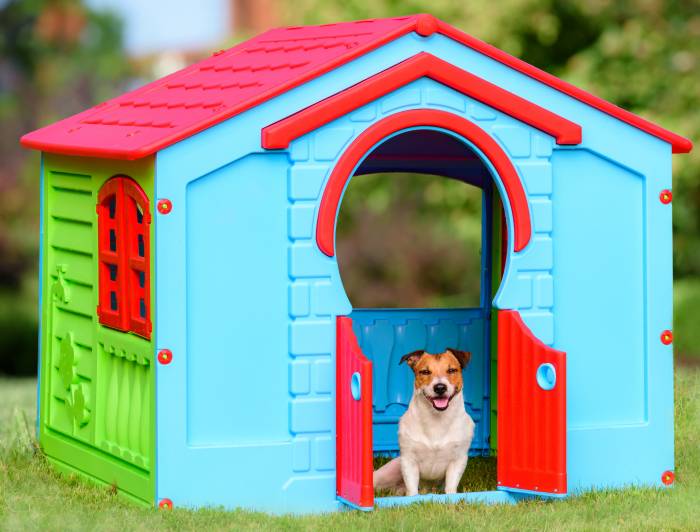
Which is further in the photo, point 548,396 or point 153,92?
point 153,92

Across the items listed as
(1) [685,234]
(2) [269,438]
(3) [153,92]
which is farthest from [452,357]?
(1) [685,234]

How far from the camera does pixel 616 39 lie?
17.8 meters

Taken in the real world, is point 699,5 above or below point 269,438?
above

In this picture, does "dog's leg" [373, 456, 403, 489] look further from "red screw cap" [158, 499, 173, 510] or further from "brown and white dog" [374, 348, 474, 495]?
"red screw cap" [158, 499, 173, 510]

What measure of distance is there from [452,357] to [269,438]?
110 cm

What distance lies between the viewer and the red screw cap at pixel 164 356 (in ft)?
22.5

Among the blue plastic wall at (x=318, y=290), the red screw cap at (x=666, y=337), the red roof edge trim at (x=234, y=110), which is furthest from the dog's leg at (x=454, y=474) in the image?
the red roof edge trim at (x=234, y=110)


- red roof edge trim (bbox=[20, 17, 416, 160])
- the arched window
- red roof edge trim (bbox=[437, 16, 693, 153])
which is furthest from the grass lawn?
red roof edge trim (bbox=[437, 16, 693, 153])

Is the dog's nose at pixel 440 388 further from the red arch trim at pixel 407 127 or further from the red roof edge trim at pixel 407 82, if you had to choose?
the red roof edge trim at pixel 407 82

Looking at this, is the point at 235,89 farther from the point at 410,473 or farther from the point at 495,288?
the point at 495,288

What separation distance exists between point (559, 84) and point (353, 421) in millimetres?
2068

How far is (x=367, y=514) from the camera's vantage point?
6.96 m

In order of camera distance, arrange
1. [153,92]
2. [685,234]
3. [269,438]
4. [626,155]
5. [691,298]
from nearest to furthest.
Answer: [269,438]
[626,155]
[153,92]
[691,298]
[685,234]

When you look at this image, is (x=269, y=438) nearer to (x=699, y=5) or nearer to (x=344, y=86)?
(x=344, y=86)
